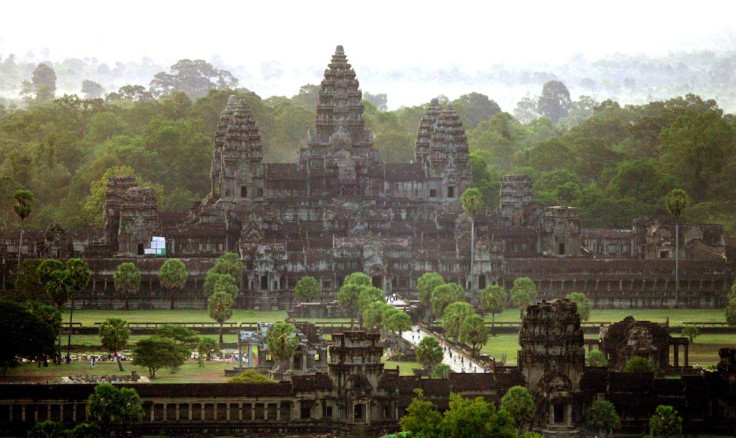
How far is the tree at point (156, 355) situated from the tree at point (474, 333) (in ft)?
58.8

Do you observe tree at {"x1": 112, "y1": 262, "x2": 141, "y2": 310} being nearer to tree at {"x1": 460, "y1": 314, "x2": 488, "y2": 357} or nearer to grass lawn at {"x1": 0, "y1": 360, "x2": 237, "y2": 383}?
grass lawn at {"x1": 0, "y1": 360, "x2": 237, "y2": 383}

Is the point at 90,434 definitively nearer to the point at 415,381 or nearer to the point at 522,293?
the point at 415,381

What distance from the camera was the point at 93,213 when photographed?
189750 mm

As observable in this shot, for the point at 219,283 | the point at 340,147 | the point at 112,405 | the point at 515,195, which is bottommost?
the point at 112,405

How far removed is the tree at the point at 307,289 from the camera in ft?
510

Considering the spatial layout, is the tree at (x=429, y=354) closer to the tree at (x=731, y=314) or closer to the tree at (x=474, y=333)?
the tree at (x=474, y=333)

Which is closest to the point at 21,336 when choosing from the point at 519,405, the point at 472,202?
the point at 519,405

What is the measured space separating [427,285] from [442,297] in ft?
20.4

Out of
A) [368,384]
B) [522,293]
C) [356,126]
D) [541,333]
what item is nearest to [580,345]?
[541,333]

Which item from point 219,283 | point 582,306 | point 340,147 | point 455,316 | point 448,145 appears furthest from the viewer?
point 448,145

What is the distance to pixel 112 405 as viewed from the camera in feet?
347

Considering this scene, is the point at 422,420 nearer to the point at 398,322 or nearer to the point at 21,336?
the point at 21,336

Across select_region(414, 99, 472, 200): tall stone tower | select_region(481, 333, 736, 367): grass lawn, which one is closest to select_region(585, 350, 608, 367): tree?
select_region(481, 333, 736, 367): grass lawn

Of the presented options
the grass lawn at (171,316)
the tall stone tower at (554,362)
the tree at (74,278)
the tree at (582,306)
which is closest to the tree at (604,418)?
the tall stone tower at (554,362)
